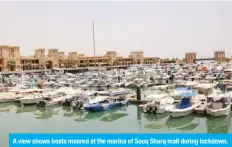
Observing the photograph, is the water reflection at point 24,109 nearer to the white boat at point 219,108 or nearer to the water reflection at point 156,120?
the water reflection at point 156,120

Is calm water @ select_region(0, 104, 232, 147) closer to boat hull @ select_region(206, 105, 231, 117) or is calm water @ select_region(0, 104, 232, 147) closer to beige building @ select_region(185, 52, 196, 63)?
boat hull @ select_region(206, 105, 231, 117)

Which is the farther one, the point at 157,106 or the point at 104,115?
the point at 104,115

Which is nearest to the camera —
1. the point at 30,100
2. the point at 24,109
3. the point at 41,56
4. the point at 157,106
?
the point at 157,106

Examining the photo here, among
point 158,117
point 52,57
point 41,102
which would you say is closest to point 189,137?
point 158,117

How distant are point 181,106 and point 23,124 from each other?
679 cm

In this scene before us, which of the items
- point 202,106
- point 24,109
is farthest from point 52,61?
point 202,106

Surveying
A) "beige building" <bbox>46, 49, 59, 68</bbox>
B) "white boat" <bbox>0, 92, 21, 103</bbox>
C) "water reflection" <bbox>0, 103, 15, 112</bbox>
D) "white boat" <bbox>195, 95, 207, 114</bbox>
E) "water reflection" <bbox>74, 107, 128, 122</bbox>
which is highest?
"beige building" <bbox>46, 49, 59, 68</bbox>

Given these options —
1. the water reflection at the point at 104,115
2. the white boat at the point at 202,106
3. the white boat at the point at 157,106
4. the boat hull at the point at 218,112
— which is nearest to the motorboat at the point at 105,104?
the water reflection at the point at 104,115

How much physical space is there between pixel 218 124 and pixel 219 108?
1.09 m

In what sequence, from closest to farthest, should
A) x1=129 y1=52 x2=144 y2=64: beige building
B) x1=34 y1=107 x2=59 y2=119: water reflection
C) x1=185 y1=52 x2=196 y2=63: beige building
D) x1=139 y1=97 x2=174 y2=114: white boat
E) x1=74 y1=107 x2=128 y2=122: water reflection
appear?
1. x1=139 y1=97 x2=174 y2=114: white boat
2. x1=74 y1=107 x2=128 y2=122: water reflection
3. x1=34 y1=107 x2=59 y2=119: water reflection
4. x1=129 y1=52 x2=144 y2=64: beige building
5. x1=185 y1=52 x2=196 y2=63: beige building

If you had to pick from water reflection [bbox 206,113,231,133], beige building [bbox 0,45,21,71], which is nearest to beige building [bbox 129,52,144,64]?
beige building [bbox 0,45,21,71]

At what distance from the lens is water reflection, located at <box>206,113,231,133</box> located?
10851mm

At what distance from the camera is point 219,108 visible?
1233cm

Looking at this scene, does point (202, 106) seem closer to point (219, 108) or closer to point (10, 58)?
point (219, 108)
